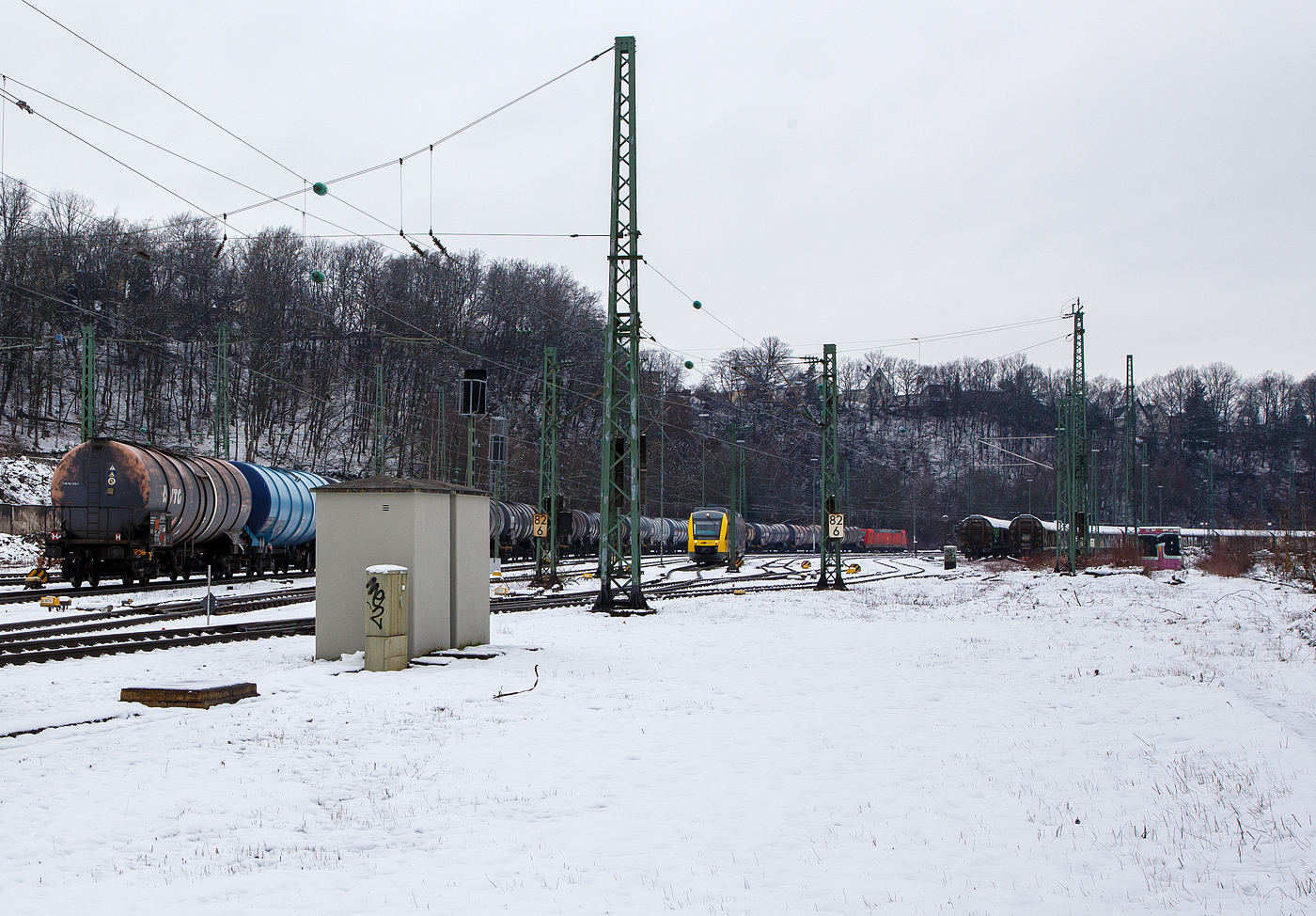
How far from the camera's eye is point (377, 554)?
12.7 m

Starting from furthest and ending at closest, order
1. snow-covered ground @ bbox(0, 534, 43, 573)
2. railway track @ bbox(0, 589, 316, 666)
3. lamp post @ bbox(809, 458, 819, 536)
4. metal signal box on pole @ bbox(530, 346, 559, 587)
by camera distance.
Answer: lamp post @ bbox(809, 458, 819, 536)
snow-covered ground @ bbox(0, 534, 43, 573)
metal signal box on pole @ bbox(530, 346, 559, 587)
railway track @ bbox(0, 589, 316, 666)

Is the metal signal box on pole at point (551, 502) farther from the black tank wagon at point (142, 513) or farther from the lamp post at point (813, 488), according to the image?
the lamp post at point (813, 488)

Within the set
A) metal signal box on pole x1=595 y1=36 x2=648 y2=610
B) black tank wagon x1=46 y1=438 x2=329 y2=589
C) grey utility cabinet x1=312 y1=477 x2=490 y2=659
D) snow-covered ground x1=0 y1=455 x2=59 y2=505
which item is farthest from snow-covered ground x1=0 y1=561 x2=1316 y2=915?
snow-covered ground x1=0 y1=455 x2=59 y2=505

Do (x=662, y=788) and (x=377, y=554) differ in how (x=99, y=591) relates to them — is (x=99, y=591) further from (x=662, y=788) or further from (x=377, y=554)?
(x=662, y=788)

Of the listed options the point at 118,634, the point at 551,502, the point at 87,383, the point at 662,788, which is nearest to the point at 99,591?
the point at 87,383

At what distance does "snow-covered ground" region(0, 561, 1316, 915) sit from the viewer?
17.4ft

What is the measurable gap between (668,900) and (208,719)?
223 inches

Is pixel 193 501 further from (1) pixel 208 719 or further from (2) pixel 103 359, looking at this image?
(2) pixel 103 359

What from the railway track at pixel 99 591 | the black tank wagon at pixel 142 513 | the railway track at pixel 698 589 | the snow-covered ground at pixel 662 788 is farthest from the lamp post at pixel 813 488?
the snow-covered ground at pixel 662 788

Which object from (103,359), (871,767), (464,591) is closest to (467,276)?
(103,359)

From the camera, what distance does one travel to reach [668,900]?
16.8ft

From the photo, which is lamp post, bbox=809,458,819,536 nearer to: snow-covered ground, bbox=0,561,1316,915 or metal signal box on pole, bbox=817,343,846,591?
metal signal box on pole, bbox=817,343,846,591

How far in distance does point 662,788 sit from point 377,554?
6.58 m

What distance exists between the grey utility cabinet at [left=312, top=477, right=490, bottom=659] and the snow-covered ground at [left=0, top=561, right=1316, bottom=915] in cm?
68
